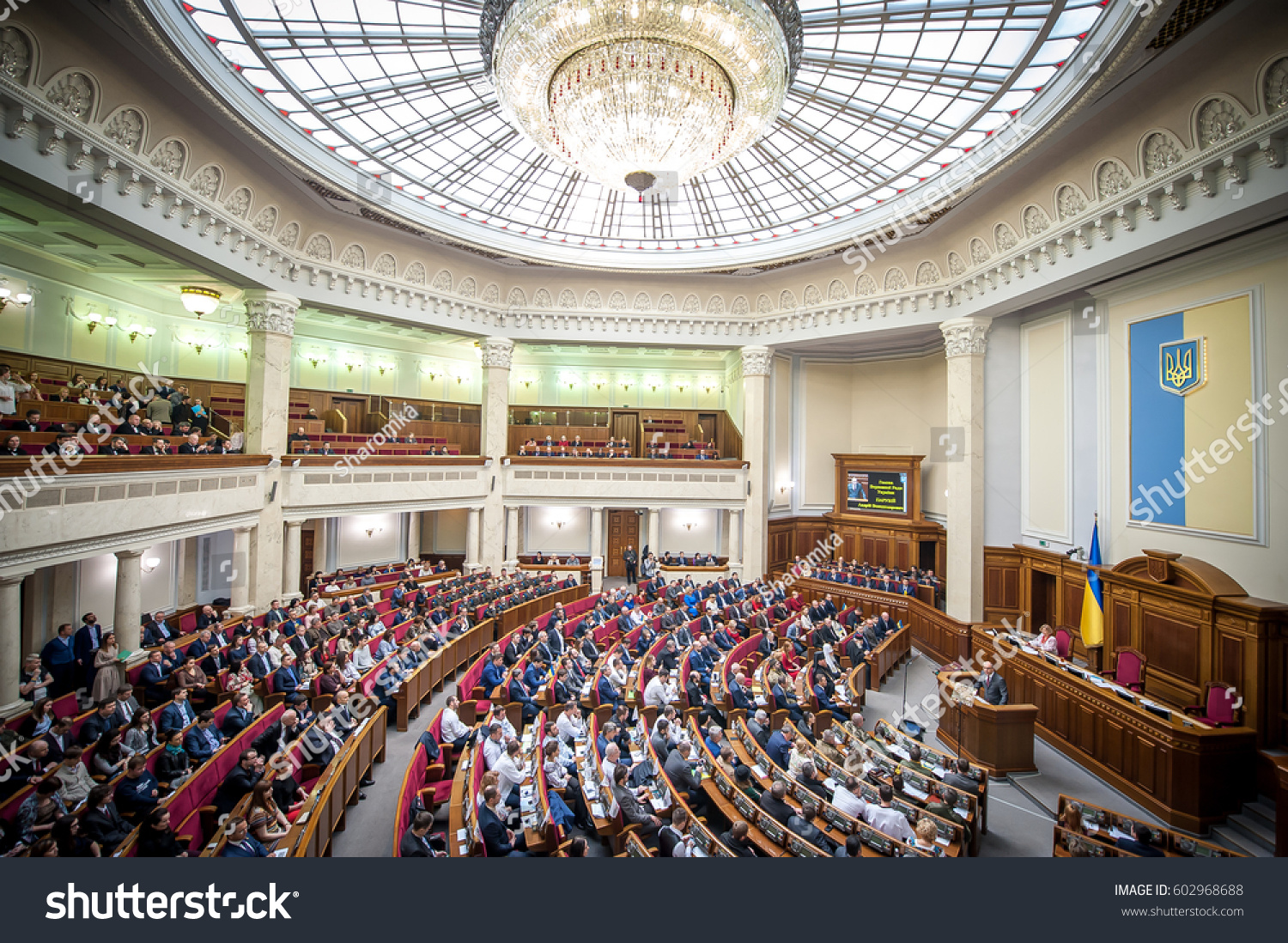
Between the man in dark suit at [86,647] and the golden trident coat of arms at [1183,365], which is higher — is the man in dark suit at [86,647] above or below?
below

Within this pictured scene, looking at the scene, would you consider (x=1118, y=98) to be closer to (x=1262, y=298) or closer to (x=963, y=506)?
(x=1262, y=298)

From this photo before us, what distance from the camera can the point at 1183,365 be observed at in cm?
886

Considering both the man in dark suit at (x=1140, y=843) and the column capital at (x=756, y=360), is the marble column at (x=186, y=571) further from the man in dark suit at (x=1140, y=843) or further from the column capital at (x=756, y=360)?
the man in dark suit at (x=1140, y=843)

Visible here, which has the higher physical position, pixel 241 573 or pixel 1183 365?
pixel 1183 365

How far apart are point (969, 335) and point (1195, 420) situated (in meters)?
4.51

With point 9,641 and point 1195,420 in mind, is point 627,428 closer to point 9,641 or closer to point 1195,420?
point 1195,420

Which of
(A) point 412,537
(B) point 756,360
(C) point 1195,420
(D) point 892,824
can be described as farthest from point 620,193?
(D) point 892,824

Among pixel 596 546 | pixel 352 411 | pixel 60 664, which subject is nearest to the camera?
pixel 60 664

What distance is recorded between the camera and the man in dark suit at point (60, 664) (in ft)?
23.9

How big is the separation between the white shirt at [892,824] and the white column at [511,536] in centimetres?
1260

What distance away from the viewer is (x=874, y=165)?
10.8 m

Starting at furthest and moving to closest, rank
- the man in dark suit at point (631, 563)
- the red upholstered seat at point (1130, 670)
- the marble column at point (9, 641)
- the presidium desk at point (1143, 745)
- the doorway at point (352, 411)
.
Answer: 1. the man in dark suit at point (631, 563)
2. the doorway at point (352, 411)
3. the red upholstered seat at point (1130, 670)
4. the marble column at point (9, 641)
5. the presidium desk at point (1143, 745)

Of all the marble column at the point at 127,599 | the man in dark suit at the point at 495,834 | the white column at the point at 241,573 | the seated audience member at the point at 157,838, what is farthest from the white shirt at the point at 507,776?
→ the white column at the point at 241,573

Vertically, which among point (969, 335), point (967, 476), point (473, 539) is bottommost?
point (473, 539)
